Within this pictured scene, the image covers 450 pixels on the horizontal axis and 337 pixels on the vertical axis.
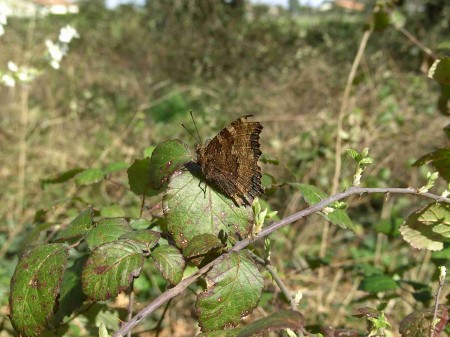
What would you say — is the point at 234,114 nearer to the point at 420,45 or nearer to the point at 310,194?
the point at 420,45

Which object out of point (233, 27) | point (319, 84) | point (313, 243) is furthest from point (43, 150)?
point (233, 27)

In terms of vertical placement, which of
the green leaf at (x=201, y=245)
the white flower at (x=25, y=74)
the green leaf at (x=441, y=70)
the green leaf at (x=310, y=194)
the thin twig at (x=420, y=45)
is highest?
the thin twig at (x=420, y=45)

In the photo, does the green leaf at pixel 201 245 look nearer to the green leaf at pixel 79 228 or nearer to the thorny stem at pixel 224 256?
the thorny stem at pixel 224 256

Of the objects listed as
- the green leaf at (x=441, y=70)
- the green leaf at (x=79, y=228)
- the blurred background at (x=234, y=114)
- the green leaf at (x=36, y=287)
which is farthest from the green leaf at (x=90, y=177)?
the green leaf at (x=441, y=70)

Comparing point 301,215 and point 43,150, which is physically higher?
point 301,215

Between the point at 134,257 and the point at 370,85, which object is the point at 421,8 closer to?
the point at 370,85

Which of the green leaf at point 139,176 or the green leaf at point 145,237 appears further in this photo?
the green leaf at point 139,176

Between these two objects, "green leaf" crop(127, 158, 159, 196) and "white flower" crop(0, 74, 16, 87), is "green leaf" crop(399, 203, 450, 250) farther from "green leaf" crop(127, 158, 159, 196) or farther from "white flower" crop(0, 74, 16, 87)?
"white flower" crop(0, 74, 16, 87)
